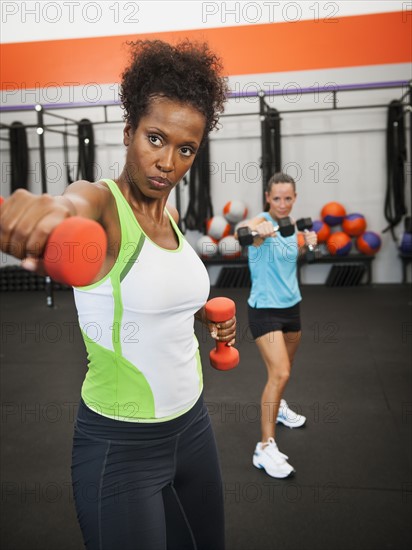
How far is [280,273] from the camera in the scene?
2322mm

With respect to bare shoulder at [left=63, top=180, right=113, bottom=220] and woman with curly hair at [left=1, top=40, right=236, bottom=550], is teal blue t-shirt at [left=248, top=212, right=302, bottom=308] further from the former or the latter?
bare shoulder at [left=63, top=180, right=113, bottom=220]

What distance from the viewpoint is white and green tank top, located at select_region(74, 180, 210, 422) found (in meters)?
0.88

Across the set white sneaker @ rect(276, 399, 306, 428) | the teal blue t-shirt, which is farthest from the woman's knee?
white sneaker @ rect(276, 399, 306, 428)

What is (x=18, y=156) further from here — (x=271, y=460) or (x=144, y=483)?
(x=144, y=483)

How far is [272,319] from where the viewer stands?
2.29m

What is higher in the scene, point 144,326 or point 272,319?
point 144,326

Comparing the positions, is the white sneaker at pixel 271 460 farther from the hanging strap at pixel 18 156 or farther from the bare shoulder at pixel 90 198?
the hanging strap at pixel 18 156

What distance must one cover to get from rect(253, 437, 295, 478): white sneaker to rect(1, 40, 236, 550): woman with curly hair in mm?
1180

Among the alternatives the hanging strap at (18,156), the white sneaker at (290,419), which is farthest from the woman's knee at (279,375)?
the hanging strap at (18,156)

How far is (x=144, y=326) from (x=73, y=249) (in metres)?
0.36

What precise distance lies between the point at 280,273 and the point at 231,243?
4.20 m

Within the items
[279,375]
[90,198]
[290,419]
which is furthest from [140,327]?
[290,419]

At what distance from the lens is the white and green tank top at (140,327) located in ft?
2.89

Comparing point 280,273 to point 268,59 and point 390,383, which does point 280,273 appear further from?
point 268,59
